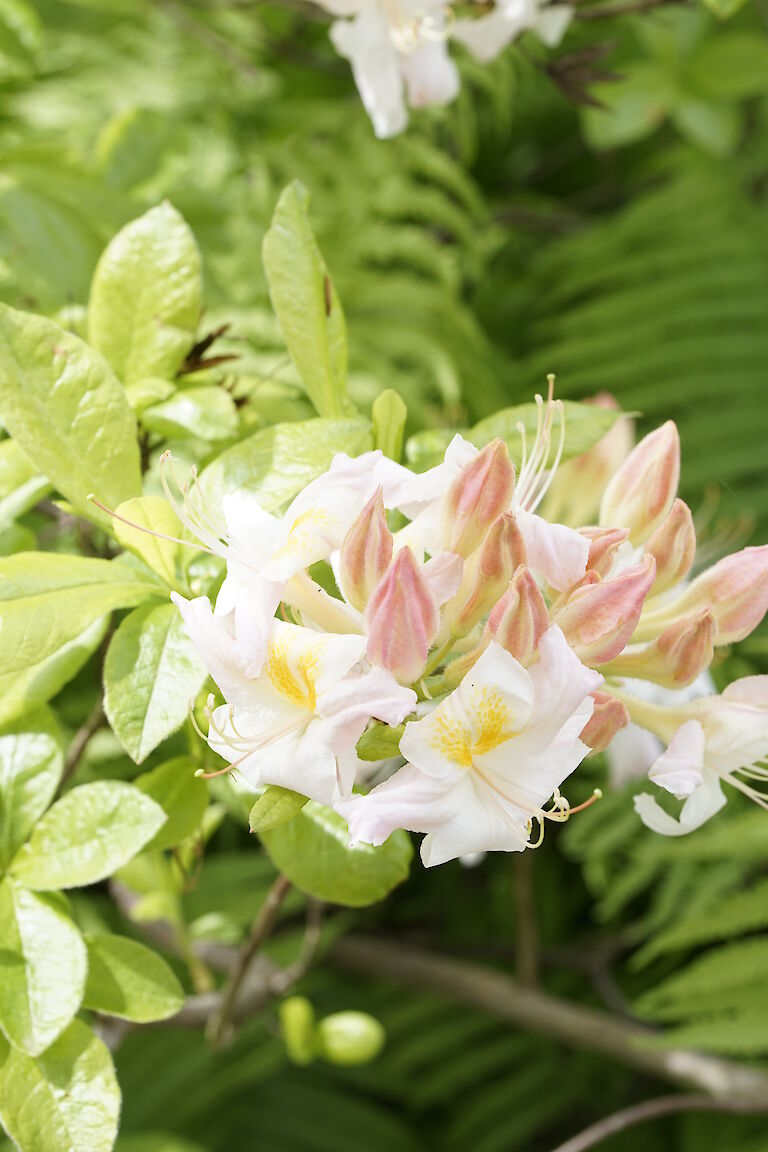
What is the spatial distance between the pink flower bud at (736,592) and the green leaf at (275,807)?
183mm

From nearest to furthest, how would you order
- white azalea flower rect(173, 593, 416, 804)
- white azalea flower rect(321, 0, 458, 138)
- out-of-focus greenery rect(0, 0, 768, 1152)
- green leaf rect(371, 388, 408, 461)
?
white azalea flower rect(173, 593, 416, 804) → green leaf rect(371, 388, 408, 461) → white azalea flower rect(321, 0, 458, 138) → out-of-focus greenery rect(0, 0, 768, 1152)

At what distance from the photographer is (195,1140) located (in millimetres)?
1490

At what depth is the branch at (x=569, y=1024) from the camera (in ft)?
2.81

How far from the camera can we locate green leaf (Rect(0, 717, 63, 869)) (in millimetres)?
517

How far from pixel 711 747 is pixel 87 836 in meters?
0.26

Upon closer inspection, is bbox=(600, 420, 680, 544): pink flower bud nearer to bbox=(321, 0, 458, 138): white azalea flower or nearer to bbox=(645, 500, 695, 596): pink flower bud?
bbox=(645, 500, 695, 596): pink flower bud

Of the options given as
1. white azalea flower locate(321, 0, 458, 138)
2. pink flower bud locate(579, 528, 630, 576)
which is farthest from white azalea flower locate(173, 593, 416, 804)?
white azalea flower locate(321, 0, 458, 138)

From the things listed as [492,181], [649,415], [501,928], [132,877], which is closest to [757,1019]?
[501,928]

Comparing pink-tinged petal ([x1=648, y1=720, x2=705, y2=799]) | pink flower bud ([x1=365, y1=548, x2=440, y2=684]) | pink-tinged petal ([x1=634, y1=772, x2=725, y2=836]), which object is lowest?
pink-tinged petal ([x1=634, y1=772, x2=725, y2=836])

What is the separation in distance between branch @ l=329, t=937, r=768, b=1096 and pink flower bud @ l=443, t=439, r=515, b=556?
1.90 ft

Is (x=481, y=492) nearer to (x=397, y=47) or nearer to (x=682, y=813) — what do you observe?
(x=682, y=813)

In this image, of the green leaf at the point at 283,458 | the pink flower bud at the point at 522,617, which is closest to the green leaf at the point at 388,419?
the green leaf at the point at 283,458

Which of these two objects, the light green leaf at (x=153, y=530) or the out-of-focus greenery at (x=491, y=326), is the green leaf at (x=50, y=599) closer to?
the light green leaf at (x=153, y=530)

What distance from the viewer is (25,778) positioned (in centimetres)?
52
